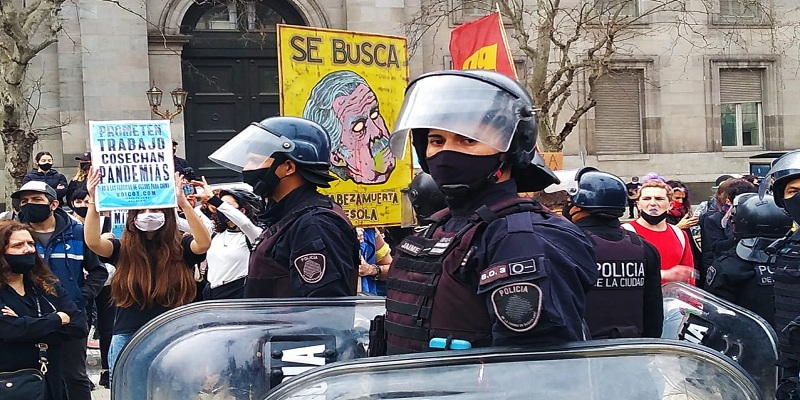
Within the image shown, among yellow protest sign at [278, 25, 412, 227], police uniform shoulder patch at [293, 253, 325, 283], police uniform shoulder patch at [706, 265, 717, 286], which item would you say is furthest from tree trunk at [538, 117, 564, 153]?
police uniform shoulder patch at [293, 253, 325, 283]

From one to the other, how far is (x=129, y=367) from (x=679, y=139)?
63.0ft

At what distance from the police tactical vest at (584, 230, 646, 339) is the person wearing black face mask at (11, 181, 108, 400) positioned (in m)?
3.74

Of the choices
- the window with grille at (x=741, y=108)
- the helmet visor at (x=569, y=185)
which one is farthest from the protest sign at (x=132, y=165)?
the window with grille at (x=741, y=108)

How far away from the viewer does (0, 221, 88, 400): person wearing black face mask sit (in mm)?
4973

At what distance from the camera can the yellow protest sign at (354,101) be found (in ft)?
19.9

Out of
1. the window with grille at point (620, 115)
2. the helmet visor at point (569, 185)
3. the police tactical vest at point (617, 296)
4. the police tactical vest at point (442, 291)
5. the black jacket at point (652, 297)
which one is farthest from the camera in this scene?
the window with grille at point (620, 115)

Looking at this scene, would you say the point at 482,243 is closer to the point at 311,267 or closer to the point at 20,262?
the point at 311,267

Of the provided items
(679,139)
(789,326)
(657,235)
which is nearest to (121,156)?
(657,235)

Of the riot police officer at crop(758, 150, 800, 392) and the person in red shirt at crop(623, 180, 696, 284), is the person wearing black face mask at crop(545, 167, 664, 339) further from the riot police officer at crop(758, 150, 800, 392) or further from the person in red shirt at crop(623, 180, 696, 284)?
the person in red shirt at crop(623, 180, 696, 284)

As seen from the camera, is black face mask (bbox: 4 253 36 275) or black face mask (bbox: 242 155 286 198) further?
black face mask (bbox: 4 253 36 275)

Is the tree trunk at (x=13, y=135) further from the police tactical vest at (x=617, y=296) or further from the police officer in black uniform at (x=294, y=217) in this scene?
the police tactical vest at (x=617, y=296)

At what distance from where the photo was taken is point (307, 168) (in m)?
4.19

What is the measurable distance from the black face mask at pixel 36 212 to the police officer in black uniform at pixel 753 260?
470cm

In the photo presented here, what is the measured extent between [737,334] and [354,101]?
10.3 ft
